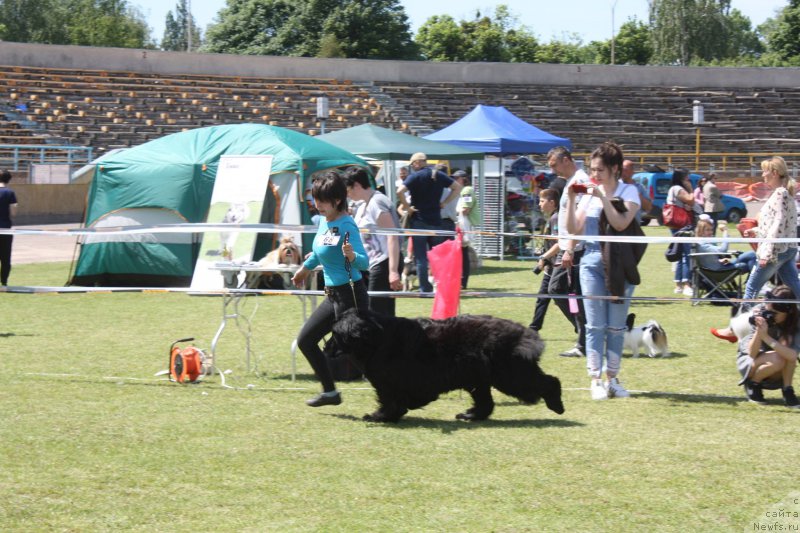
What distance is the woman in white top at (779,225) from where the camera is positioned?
27.8 ft

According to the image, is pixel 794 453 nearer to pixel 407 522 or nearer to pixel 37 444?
pixel 407 522

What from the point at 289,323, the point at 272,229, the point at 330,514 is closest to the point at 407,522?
the point at 330,514

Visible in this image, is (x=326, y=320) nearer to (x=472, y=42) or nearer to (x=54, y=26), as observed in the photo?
(x=472, y=42)

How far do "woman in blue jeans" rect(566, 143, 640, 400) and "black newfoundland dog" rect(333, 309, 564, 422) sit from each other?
945 millimetres

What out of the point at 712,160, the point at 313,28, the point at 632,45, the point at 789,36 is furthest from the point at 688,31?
the point at 712,160

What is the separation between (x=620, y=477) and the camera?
17.1ft

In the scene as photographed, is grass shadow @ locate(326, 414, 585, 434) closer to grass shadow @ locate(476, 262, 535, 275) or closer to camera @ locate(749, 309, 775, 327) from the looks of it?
camera @ locate(749, 309, 775, 327)

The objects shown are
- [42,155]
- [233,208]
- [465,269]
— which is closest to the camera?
[465,269]

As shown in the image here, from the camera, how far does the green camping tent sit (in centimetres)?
1482

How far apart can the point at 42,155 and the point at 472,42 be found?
4444 centimetres

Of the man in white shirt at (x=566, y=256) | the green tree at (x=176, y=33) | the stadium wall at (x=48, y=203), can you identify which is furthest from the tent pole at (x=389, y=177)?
the green tree at (x=176, y=33)

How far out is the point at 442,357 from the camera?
6359mm

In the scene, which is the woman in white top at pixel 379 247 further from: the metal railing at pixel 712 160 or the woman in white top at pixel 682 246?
the metal railing at pixel 712 160

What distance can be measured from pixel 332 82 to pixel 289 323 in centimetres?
3126
